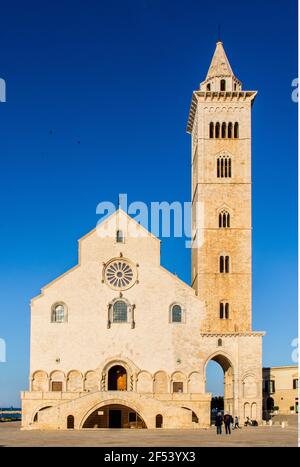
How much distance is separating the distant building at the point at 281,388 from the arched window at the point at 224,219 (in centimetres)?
1987

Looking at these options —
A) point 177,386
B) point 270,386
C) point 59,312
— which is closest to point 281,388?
point 270,386

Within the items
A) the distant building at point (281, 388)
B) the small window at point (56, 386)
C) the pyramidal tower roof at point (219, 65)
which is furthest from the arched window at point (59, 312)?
the distant building at point (281, 388)

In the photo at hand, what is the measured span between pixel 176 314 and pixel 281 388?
22.2m

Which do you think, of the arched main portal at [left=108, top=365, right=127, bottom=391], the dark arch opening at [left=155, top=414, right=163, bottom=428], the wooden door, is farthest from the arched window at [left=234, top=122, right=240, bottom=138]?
the dark arch opening at [left=155, top=414, right=163, bottom=428]

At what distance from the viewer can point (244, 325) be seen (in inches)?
2405

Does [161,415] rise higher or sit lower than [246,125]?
lower

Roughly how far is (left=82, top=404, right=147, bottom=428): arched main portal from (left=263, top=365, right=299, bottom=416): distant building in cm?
2334

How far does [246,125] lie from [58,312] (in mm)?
20484

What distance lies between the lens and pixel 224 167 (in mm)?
64062

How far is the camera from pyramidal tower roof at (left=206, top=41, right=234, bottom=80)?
66.2 meters

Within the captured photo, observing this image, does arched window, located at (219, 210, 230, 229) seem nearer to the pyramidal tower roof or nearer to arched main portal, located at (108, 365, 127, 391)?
the pyramidal tower roof
